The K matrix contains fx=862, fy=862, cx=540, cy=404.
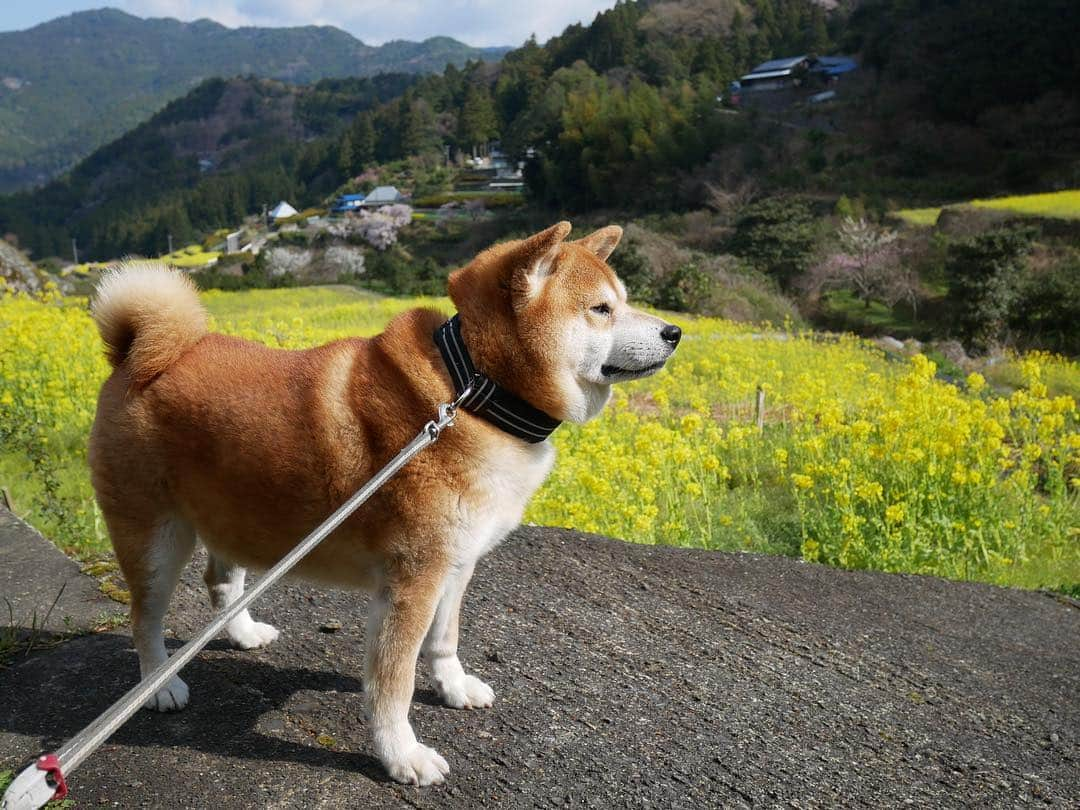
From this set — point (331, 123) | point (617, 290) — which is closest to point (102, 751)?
point (617, 290)

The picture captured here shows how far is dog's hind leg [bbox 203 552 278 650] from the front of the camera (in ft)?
12.7

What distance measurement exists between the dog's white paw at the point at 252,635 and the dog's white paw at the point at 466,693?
0.96 m

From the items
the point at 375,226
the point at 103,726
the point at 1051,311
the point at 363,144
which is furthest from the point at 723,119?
the point at 103,726

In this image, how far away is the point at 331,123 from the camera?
19550 centimetres

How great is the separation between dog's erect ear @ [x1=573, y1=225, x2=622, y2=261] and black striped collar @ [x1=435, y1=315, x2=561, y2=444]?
0.65 meters

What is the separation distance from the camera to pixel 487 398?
2.97m

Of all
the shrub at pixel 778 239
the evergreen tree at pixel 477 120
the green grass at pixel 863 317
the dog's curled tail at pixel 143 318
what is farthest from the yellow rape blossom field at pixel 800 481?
the evergreen tree at pixel 477 120

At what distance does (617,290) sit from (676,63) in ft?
309

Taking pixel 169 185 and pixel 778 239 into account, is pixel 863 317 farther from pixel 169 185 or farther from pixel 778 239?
pixel 169 185

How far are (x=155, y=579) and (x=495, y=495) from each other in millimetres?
1443

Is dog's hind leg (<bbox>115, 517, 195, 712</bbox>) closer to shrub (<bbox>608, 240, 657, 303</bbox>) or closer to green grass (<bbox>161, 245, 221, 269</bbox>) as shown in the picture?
shrub (<bbox>608, 240, 657, 303</bbox>)

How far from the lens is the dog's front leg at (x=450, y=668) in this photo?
3471 mm

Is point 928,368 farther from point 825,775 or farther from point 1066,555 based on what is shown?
point 825,775

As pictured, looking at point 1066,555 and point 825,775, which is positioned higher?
point 825,775
